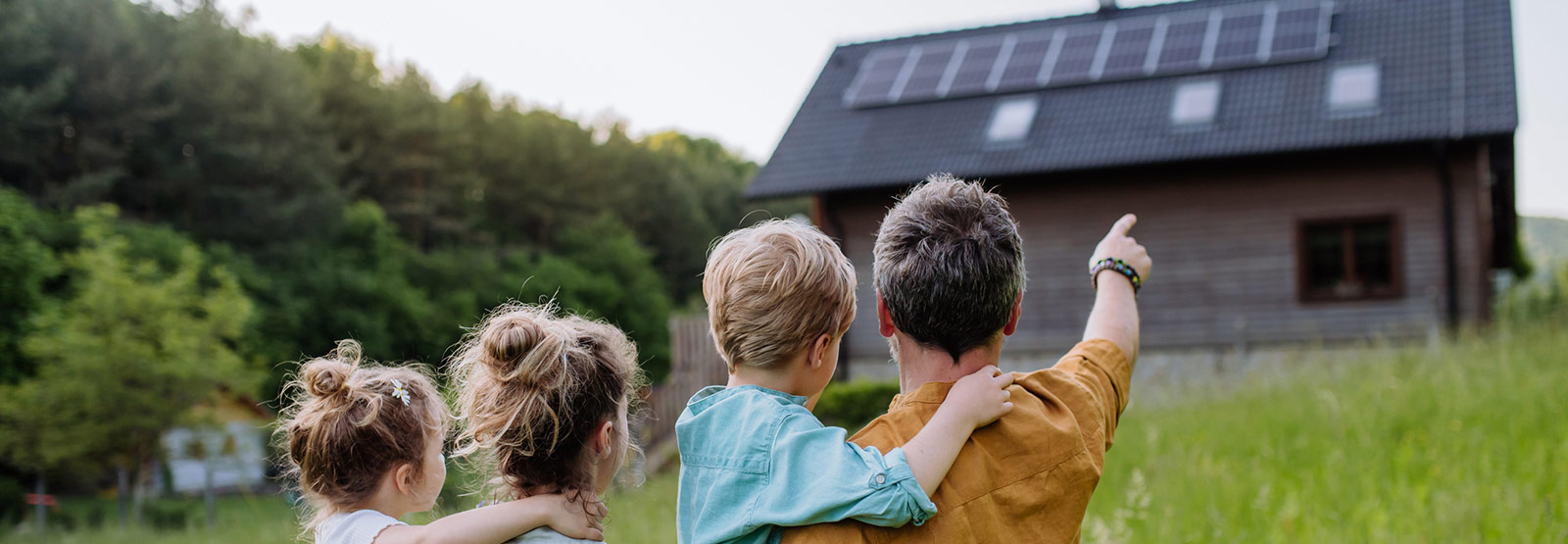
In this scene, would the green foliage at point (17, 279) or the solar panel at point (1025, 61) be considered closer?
the solar panel at point (1025, 61)

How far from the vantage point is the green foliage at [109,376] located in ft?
45.0

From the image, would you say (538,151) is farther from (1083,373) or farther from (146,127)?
(1083,373)

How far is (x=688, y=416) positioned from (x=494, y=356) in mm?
584

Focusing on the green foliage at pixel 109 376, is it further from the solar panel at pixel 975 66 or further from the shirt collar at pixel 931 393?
the shirt collar at pixel 931 393

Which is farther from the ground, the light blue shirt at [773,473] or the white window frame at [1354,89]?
the white window frame at [1354,89]

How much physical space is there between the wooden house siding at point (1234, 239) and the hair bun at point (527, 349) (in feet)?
45.4

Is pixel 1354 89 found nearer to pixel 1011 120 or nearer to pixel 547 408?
pixel 1011 120

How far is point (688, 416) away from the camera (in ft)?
5.26

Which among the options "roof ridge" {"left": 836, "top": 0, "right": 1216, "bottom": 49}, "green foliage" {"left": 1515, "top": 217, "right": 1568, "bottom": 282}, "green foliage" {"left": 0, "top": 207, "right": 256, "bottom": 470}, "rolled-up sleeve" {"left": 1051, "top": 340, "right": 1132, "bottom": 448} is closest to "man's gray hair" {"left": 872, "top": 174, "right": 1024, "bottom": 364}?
"rolled-up sleeve" {"left": 1051, "top": 340, "right": 1132, "bottom": 448}

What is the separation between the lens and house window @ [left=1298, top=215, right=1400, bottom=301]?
47.7 ft

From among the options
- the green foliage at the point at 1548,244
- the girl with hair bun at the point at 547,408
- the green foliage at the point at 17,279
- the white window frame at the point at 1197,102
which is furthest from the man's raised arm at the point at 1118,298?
the green foliage at the point at 1548,244

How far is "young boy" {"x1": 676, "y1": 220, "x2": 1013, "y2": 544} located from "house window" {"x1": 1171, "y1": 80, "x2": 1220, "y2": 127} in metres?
15.1

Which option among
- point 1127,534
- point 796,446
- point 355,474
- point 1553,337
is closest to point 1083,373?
point 796,446

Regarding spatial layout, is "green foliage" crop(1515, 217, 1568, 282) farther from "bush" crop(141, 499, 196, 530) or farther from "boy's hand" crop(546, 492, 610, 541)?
"boy's hand" crop(546, 492, 610, 541)
